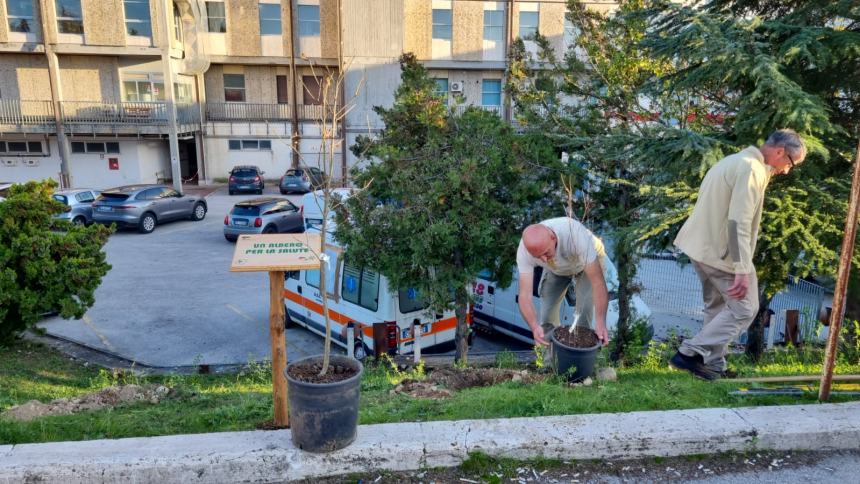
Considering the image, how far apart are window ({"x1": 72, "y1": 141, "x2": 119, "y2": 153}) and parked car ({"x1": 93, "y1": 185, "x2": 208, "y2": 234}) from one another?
9919 mm

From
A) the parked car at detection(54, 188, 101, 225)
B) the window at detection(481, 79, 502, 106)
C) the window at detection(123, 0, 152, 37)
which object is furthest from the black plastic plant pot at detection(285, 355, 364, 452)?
the window at detection(481, 79, 502, 106)

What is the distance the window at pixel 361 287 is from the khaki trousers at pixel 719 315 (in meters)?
5.27

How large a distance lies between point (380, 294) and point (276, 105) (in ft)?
85.8

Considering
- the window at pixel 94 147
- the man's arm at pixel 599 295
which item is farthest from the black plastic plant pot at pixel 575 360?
the window at pixel 94 147

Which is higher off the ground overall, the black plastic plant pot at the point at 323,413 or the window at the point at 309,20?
the window at the point at 309,20

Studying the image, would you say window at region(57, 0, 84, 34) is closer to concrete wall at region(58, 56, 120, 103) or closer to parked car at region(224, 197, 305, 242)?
concrete wall at region(58, 56, 120, 103)

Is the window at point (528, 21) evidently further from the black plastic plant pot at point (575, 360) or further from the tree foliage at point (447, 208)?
the black plastic plant pot at point (575, 360)

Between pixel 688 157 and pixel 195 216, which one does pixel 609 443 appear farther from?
pixel 195 216

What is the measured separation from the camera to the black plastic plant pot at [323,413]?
3.70 metres

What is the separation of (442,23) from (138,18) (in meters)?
14.3

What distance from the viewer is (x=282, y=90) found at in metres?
33.9

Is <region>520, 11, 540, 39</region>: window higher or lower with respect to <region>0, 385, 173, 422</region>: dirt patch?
higher

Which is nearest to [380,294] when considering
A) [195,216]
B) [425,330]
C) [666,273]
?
[425,330]

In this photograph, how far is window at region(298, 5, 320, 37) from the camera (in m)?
32.4
